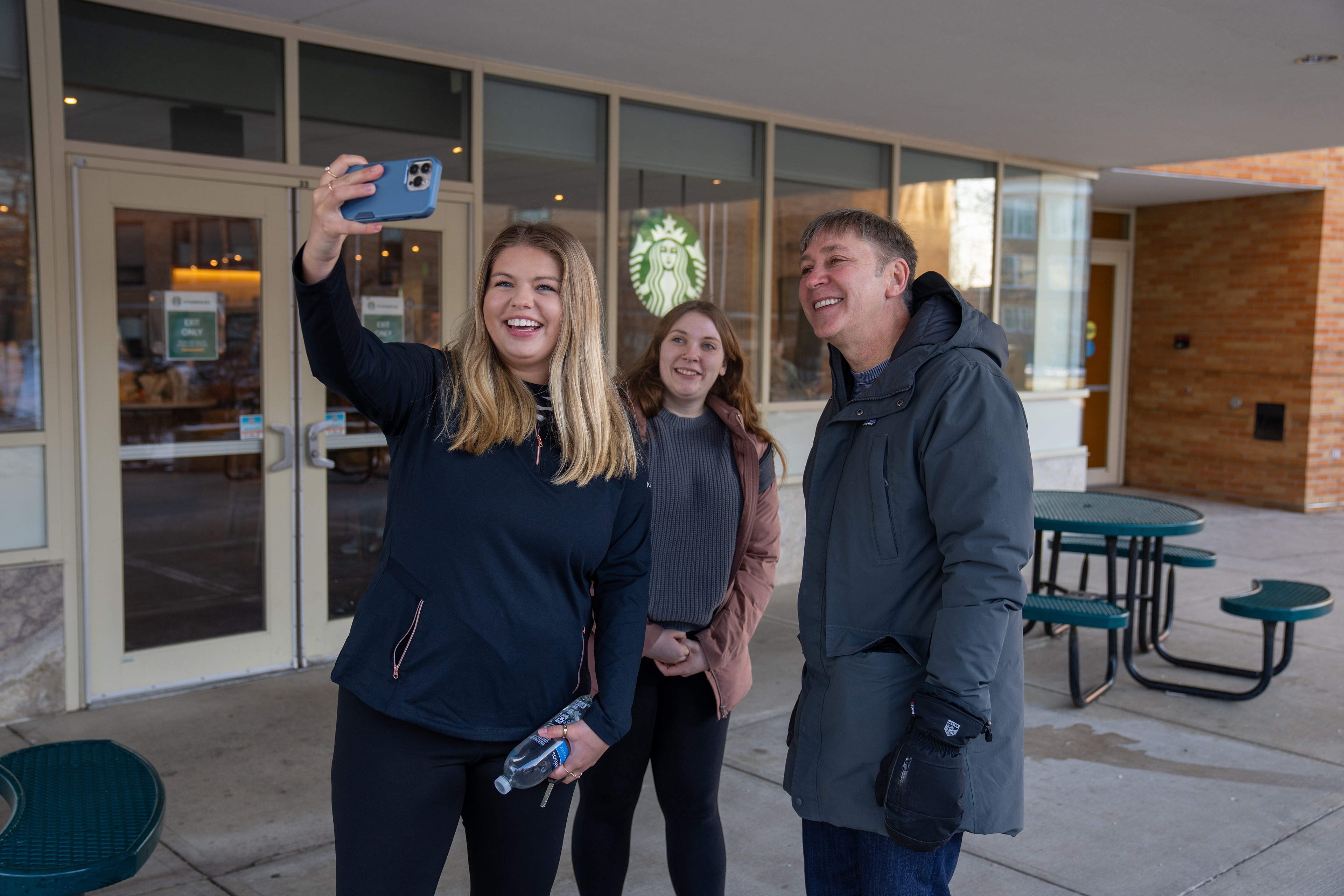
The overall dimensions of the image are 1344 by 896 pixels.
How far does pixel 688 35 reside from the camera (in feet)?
→ 17.2

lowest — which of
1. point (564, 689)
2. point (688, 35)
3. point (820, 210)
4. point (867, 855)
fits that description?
point (867, 855)

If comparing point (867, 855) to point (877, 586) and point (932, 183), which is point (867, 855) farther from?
point (932, 183)

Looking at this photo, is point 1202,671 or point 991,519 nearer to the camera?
point 991,519

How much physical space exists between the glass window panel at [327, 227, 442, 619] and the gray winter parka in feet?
12.2

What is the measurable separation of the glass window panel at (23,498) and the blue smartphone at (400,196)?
348cm

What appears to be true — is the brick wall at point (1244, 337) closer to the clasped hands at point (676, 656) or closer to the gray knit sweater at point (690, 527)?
the gray knit sweater at point (690, 527)

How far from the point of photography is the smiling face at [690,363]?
2.84 m

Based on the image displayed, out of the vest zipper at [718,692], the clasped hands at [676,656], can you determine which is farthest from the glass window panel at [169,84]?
the vest zipper at [718,692]

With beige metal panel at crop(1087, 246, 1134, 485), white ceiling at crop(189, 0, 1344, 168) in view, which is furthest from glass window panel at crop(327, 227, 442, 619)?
beige metal panel at crop(1087, 246, 1134, 485)

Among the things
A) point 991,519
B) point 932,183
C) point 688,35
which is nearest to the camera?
point 991,519

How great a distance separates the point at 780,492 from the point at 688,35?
3025 millimetres

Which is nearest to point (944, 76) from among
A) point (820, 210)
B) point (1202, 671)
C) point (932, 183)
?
point (820, 210)

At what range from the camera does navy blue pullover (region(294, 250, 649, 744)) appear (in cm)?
182

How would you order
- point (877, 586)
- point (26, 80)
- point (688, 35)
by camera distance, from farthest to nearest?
point (688, 35), point (26, 80), point (877, 586)
